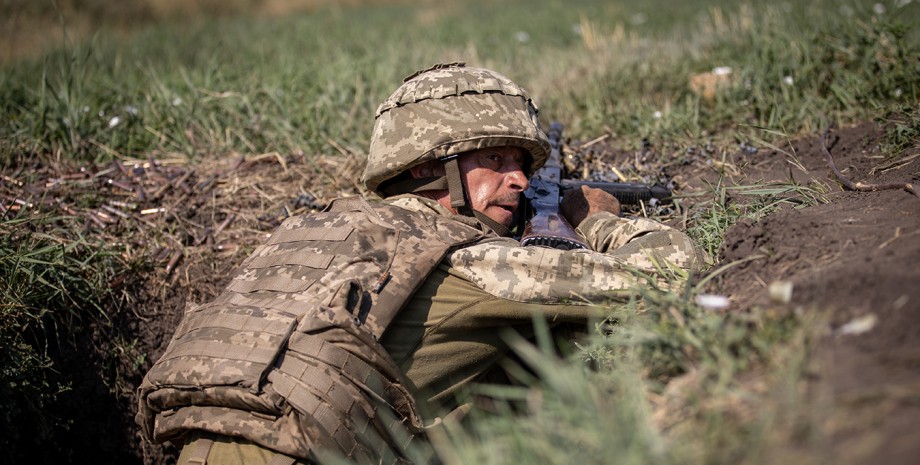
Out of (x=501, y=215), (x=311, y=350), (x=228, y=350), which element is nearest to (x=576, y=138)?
(x=501, y=215)

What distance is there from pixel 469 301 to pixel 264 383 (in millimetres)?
896

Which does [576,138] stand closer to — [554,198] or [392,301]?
[554,198]

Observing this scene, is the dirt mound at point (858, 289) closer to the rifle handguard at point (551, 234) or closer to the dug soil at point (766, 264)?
the dug soil at point (766, 264)

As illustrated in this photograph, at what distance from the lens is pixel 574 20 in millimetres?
10797

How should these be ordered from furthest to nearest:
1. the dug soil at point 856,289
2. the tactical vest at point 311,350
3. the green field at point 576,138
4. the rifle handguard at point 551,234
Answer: the rifle handguard at point 551,234 → the tactical vest at point 311,350 → the green field at point 576,138 → the dug soil at point 856,289

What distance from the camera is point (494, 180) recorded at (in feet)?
12.4

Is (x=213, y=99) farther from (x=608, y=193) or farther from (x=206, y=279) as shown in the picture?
(x=608, y=193)

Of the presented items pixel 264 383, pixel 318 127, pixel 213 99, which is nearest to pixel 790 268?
pixel 264 383

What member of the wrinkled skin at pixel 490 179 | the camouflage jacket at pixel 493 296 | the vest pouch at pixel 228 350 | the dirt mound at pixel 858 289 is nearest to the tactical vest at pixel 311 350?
the vest pouch at pixel 228 350

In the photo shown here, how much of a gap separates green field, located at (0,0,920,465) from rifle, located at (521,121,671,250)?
37 centimetres

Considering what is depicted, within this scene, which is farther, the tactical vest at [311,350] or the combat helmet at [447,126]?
the combat helmet at [447,126]

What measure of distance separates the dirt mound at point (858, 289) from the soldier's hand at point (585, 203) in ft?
3.13

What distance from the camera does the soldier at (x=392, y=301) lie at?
2920 millimetres

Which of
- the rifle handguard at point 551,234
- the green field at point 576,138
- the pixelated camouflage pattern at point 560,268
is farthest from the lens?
the rifle handguard at point 551,234
